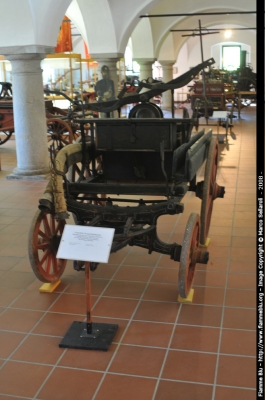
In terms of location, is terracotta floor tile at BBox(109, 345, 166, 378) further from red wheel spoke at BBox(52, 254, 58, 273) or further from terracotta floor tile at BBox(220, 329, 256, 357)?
red wheel spoke at BBox(52, 254, 58, 273)

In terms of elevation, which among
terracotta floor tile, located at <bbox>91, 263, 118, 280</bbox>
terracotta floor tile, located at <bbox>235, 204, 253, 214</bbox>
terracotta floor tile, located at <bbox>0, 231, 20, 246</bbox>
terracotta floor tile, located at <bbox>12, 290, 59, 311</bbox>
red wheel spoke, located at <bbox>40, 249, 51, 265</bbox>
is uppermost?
red wheel spoke, located at <bbox>40, 249, 51, 265</bbox>

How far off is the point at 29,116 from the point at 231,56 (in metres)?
27.0

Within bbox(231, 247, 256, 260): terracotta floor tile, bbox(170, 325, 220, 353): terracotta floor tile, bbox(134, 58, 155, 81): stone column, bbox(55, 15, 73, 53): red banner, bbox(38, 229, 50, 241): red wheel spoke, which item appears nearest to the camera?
bbox(170, 325, 220, 353): terracotta floor tile

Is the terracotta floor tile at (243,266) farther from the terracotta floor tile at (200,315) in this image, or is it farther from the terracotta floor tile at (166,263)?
the terracotta floor tile at (200,315)

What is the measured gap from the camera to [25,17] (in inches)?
341

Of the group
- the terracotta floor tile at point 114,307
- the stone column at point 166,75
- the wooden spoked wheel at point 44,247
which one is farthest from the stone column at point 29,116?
the stone column at point 166,75

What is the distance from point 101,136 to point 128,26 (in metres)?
8.95

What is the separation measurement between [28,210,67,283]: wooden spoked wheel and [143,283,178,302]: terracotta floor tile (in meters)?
Result: 0.85

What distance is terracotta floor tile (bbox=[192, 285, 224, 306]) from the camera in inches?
172

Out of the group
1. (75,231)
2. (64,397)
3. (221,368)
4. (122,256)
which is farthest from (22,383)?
(122,256)

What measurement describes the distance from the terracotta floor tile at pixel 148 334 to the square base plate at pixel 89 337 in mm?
128

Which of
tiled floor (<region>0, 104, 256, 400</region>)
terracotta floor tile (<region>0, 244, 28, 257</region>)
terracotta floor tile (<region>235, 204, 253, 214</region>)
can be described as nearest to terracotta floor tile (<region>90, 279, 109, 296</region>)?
tiled floor (<region>0, 104, 256, 400</region>)

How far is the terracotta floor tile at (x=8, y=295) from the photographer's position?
177 inches

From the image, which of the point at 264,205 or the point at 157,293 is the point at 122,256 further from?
the point at 264,205
